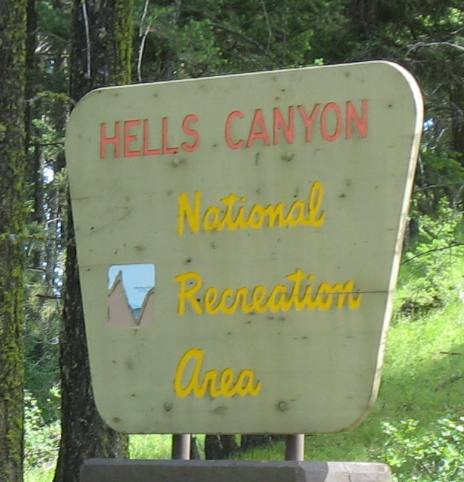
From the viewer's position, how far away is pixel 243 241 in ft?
11.0

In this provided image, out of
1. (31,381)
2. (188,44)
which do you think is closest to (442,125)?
(188,44)

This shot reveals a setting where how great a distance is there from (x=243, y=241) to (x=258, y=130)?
44 cm

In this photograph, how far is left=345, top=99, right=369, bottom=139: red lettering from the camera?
3.20m

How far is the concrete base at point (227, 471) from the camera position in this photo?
3.17m

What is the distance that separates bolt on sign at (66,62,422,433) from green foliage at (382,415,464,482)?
12.4 feet

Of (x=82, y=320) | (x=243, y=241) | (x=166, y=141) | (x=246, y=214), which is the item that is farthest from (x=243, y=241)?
(x=82, y=320)

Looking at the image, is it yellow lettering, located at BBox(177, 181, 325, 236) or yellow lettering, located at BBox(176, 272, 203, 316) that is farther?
yellow lettering, located at BBox(176, 272, 203, 316)

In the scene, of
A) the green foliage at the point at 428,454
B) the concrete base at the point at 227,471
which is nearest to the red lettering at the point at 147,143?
the concrete base at the point at 227,471

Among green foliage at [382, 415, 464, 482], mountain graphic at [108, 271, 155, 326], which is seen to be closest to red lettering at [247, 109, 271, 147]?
mountain graphic at [108, 271, 155, 326]

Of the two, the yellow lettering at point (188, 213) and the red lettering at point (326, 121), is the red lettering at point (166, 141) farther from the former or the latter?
the red lettering at point (326, 121)

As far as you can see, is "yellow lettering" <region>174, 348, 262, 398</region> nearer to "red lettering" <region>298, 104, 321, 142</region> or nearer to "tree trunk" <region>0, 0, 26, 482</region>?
"red lettering" <region>298, 104, 321, 142</region>

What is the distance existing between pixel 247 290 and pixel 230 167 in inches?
19.2

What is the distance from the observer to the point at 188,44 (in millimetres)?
8070

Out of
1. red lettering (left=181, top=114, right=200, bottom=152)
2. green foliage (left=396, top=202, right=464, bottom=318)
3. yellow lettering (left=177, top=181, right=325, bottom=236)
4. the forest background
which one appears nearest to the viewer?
yellow lettering (left=177, top=181, right=325, bottom=236)
